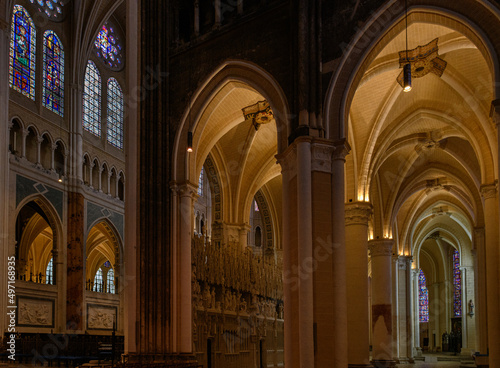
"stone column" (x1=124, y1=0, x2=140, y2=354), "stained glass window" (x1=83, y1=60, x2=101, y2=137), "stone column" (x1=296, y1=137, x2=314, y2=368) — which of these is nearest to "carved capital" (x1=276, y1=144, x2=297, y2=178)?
"stone column" (x1=296, y1=137, x2=314, y2=368)

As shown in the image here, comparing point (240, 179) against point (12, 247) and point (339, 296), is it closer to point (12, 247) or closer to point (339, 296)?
point (12, 247)

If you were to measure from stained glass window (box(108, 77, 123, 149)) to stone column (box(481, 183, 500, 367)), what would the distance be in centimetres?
2139

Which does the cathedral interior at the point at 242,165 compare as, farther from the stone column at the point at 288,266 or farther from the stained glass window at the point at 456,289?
the stained glass window at the point at 456,289

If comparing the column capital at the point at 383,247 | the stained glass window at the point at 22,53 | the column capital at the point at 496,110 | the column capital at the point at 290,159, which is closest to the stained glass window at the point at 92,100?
the stained glass window at the point at 22,53

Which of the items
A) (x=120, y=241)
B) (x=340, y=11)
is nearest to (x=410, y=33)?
(x=340, y=11)

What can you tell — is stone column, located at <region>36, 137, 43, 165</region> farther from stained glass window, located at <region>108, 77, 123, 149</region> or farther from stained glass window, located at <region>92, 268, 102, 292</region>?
stained glass window, located at <region>92, 268, 102, 292</region>

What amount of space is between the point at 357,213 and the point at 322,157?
5996 mm

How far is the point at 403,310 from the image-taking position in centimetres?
3000

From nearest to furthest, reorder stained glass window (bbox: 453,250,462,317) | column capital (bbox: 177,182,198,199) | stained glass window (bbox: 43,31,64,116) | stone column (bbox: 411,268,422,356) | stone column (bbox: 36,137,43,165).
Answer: column capital (bbox: 177,182,198,199)
stone column (bbox: 36,137,43,165)
stained glass window (bbox: 43,31,64,116)
stone column (bbox: 411,268,422,356)
stained glass window (bbox: 453,250,462,317)

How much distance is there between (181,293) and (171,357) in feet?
5.95

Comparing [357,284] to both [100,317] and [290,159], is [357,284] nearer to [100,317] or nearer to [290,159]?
[290,159]

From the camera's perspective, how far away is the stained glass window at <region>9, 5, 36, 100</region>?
1039 inches

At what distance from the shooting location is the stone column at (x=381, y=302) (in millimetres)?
21812

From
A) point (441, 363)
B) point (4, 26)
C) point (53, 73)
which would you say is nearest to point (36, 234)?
point (53, 73)
